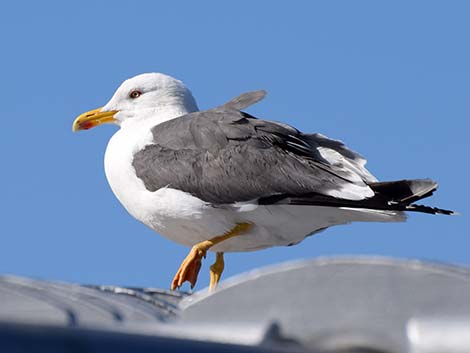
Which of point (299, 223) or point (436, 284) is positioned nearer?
point (436, 284)

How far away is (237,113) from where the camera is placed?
9.55 meters

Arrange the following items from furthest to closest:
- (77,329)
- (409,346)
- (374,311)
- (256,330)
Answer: (374,311)
(409,346)
(256,330)
(77,329)

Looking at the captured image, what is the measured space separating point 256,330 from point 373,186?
261 inches

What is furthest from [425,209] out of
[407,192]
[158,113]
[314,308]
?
[314,308]

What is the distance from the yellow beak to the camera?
10.9 metres

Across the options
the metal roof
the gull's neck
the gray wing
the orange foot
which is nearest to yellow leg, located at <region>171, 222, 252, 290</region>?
the orange foot

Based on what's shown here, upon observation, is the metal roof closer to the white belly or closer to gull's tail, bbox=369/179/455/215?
gull's tail, bbox=369/179/455/215

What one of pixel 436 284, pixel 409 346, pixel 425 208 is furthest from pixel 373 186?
pixel 409 346

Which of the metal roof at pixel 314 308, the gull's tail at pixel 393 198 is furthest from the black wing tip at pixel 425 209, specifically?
the metal roof at pixel 314 308

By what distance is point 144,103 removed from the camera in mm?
10766

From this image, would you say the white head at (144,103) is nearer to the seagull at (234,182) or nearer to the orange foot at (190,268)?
the seagull at (234,182)

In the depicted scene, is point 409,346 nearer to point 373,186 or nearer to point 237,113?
point 373,186

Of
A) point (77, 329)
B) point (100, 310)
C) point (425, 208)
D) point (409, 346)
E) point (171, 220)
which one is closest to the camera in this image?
point (77, 329)

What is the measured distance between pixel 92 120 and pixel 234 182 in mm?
2278
